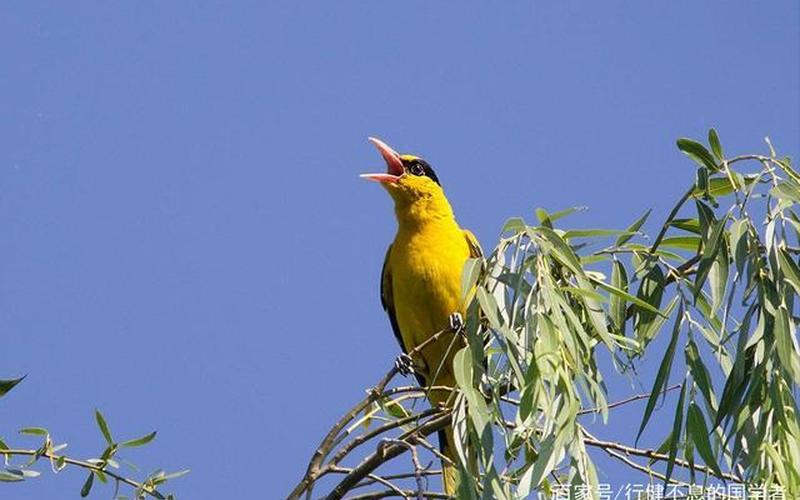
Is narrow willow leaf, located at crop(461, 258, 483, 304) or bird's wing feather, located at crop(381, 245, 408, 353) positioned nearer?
narrow willow leaf, located at crop(461, 258, 483, 304)

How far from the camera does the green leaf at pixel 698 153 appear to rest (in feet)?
9.83

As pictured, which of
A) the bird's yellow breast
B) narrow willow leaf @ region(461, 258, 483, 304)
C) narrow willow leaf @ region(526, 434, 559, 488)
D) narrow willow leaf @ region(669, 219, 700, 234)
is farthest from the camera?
the bird's yellow breast

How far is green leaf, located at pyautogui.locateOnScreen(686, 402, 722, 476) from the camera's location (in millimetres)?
2848

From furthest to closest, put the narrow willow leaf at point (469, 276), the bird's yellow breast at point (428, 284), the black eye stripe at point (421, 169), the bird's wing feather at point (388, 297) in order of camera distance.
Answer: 1. the black eye stripe at point (421, 169)
2. the bird's wing feather at point (388, 297)
3. the bird's yellow breast at point (428, 284)
4. the narrow willow leaf at point (469, 276)

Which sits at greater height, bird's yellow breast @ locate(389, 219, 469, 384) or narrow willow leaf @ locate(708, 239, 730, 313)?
bird's yellow breast @ locate(389, 219, 469, 384)

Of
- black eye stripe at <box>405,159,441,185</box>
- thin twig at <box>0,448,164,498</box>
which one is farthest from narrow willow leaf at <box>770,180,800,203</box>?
black eye stripe at <box>405,159,441,185</box>

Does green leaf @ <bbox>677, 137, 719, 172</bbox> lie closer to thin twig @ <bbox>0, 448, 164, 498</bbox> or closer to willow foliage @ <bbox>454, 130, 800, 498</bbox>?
willow foliage @ <bbox>454, 130, 800, 498</bbox>

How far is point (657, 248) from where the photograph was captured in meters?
3.24

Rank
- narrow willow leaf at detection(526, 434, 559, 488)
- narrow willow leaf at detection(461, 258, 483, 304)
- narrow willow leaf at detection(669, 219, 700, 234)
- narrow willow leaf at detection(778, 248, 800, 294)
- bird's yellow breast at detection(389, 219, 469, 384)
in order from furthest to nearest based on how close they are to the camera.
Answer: bird's yellow breast at detection(389, 219, 469, 384) → narrow willow leaf at detection(669, 219, 700, 234) → narrow willow leaf at detection(461, 258, 483, 304) → narrow willow leaf at detection(778, 248, 800, 294) → narrow willow leaf at detection(526, 434, 559, 488)

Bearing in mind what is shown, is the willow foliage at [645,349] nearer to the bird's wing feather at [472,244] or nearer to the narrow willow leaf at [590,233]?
the narrow willow leaf at [590,233]

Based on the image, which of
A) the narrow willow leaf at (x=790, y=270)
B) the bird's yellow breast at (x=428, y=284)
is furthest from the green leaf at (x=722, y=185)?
the bird's yellow breast at (x=428, y=284)

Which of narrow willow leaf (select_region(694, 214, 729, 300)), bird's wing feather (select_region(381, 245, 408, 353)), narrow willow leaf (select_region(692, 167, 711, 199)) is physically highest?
bird's wing feather (select_region(381, 245, 408, 353))

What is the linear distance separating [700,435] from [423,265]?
2500mm

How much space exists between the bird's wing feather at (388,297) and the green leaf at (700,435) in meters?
2.74
